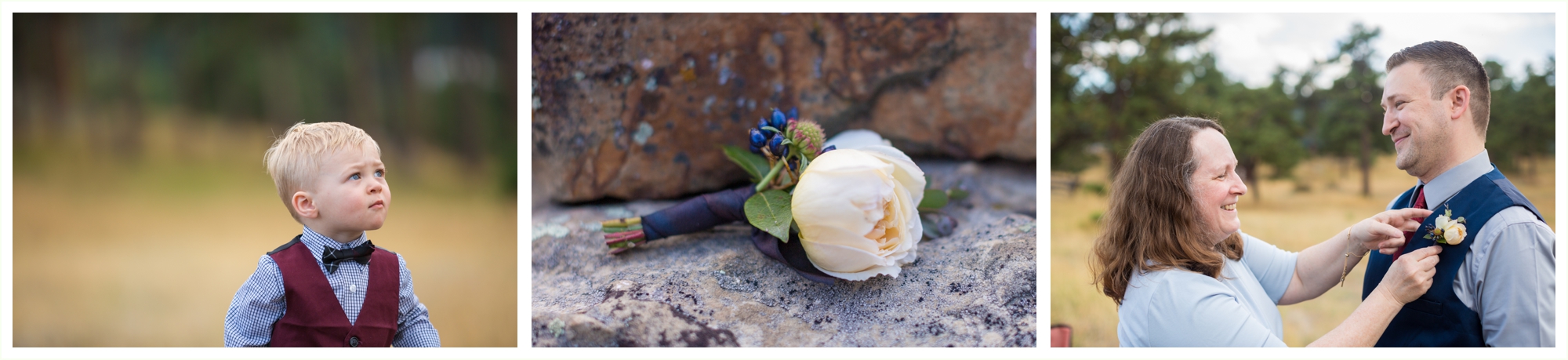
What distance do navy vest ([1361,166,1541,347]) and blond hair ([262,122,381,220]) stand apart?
1366 mm

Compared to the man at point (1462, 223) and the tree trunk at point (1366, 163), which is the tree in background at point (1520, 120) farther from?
the man at point (1462, 223)

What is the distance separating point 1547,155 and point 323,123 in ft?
8.90

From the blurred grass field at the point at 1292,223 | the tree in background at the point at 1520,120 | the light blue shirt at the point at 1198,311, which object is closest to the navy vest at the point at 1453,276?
the light blue shirt at the point at 1198,311

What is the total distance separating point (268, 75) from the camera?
5.23 ft

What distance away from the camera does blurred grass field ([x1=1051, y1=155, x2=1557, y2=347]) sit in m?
1.60

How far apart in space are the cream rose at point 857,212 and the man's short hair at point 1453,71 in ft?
2.18

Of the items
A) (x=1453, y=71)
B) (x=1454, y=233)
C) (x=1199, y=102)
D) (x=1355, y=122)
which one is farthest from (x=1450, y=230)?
(x=1355, y=122)

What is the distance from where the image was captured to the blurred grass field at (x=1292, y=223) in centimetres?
160

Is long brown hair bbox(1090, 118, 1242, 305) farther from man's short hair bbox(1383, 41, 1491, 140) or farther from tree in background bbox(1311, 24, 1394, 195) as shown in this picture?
tree in background bbox(1311, 24, 1394, 195)

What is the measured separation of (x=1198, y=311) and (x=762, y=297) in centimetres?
56

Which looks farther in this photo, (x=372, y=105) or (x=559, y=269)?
(x=372, y=105)

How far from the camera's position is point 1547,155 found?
179cm

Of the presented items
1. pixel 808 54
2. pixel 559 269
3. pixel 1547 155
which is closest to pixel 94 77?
pixel 559 269

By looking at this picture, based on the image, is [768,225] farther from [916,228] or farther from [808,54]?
[808,54]
